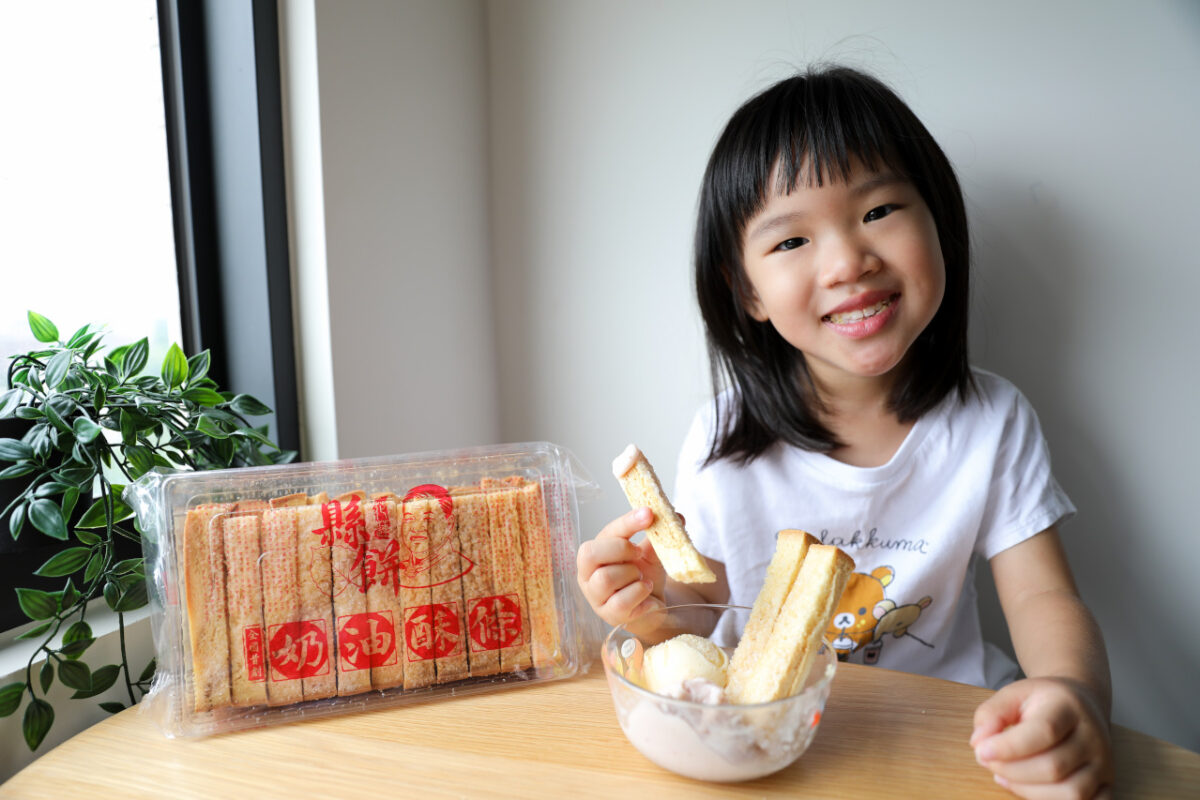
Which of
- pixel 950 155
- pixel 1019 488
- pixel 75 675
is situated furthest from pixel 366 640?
pixel 950 155

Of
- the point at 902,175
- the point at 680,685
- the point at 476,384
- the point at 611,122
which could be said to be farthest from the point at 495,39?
the point at 680,685

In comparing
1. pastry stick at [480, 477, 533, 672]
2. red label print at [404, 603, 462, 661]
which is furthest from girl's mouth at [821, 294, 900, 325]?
red label print at [404, 603, 462, 661]

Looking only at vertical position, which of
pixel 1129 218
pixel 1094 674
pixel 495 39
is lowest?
pixel 1094 674

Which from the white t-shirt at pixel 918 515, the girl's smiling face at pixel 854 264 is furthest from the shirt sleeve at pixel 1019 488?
the girl's smiling face at pixel 854 264

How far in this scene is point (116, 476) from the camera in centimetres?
88

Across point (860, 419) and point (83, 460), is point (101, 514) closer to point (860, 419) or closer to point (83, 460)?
→ point (83, 460)

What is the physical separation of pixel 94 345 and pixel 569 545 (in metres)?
0.53

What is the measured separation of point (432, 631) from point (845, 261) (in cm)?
60

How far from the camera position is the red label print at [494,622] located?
668 mm

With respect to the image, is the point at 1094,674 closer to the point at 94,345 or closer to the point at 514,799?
the point at 514,799

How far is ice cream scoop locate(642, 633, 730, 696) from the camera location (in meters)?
0.57

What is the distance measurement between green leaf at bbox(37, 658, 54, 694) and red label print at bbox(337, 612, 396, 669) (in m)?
0.26

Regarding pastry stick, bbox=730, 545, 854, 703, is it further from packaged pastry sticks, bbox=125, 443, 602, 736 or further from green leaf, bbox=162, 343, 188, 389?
green leaf, bbox=162, 343, 188, 389

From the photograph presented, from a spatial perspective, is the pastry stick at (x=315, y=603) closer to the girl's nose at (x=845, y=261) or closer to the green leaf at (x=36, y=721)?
the green leaf at (x=36, y=721)
